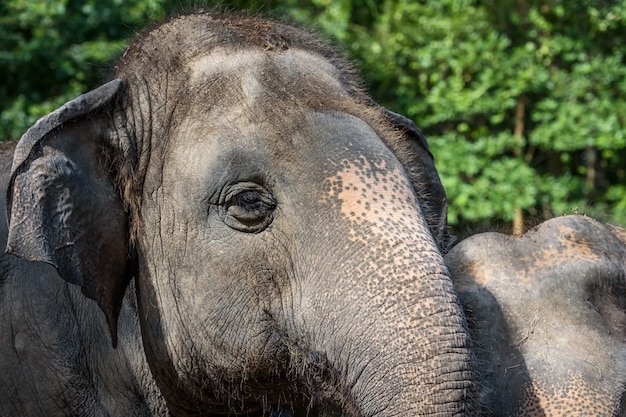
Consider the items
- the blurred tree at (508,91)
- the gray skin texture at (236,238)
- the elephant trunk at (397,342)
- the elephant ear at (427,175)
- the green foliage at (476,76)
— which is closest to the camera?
the elephant trunk at (397,342)

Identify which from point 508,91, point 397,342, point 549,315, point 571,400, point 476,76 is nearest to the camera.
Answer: point 397,342

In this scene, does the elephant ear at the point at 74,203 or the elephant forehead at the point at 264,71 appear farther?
the elephant forehead at the point at 264,71

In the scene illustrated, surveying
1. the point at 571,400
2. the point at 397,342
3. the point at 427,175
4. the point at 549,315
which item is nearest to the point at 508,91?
the point at 427,175

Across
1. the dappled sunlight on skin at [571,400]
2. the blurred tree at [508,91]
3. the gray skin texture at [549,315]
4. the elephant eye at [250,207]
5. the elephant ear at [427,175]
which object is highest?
the elephant eye at [250,207]

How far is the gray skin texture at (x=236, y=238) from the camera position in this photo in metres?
2.58

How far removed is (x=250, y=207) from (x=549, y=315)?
3.71ft

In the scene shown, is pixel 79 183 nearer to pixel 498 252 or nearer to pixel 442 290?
pixel 442 290

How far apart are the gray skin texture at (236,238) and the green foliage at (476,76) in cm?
470

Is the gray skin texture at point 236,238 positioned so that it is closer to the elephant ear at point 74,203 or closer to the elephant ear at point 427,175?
the elephant ear at point 74,203

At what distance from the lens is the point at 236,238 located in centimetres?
289

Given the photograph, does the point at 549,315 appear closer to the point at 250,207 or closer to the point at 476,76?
the point at 250,207

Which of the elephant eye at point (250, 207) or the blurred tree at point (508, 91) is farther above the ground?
the elephant eye at point (250, 207)

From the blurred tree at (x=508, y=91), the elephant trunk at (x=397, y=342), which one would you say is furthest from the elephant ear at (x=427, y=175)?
the blurred tree at (x=508, y=91)

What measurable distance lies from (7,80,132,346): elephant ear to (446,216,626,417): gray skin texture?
3.79ft
